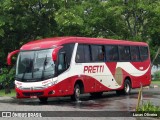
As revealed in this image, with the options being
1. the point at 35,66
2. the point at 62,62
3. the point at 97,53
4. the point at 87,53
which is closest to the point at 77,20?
the point at 97,53

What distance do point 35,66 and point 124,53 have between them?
26.4 feet

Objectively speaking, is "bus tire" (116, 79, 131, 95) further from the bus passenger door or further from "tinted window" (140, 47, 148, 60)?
the bus passenger door

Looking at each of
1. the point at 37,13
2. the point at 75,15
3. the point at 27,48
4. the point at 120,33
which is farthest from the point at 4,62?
the point at 27,48

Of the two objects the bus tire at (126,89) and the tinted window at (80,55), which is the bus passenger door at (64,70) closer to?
the tinted window at (80,55)

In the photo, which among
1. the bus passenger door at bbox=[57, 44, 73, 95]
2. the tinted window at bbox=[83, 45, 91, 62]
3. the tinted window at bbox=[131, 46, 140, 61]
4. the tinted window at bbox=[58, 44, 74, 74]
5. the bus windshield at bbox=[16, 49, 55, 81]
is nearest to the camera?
the bus windshield at bbox=[16, 49, 55, 81]

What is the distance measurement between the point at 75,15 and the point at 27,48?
928 cm

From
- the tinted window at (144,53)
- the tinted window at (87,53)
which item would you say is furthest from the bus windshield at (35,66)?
the tinted window at (144,53)

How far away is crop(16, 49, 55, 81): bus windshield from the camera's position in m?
19.4

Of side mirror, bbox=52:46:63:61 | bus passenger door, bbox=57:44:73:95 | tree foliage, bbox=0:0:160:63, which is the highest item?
tree foliage, bbox=0:0:160:63

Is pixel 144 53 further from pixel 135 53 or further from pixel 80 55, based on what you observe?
pixel 80 55

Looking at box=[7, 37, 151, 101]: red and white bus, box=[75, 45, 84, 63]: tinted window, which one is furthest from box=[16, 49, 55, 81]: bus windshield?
box=[75, 45, 84, 63]: tinted window

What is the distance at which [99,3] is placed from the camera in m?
35.9

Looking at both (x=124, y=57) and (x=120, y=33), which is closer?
(x=124, y=57)

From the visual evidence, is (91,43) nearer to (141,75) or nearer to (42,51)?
(42,51)
